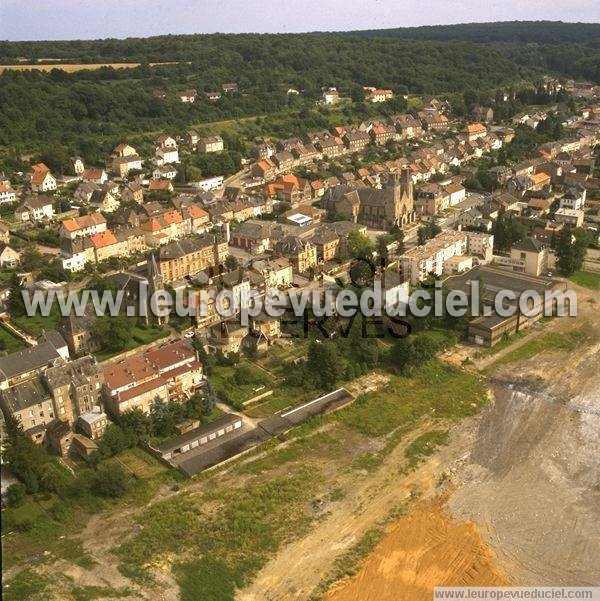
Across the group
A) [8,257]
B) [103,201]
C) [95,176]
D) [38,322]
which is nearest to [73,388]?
[38,322]

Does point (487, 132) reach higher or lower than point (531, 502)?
higher

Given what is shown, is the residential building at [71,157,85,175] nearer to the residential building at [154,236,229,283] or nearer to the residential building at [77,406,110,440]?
the residential building at [154,236,229,283]

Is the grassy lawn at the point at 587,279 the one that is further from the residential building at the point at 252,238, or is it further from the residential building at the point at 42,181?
the residential building at the point at 42,181

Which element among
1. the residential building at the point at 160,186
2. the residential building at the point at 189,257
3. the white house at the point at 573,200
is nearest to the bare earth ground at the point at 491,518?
the residential building at the point at 189,257

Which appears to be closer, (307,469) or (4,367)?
(307,469)

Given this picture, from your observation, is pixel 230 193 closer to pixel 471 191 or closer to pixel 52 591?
pixel 471 191

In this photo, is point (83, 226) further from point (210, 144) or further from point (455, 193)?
point (455, 193)

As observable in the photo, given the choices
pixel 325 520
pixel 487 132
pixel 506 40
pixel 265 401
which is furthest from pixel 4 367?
pixel 506 40
